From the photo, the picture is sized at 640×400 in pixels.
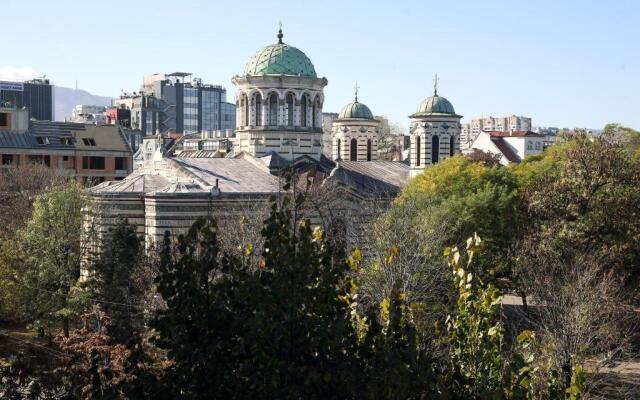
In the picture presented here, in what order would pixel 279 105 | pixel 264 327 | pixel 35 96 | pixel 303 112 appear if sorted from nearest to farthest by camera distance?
pixel 264 327, pixel 279 105, pixel 303 112, pixel 35 96

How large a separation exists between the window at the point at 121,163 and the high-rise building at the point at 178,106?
5766 cm

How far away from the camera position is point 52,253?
35531mm

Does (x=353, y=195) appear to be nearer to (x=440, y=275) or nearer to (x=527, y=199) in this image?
(x=527, y=199)

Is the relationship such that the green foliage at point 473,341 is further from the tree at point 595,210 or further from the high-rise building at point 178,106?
the high-rise building at point 178,106

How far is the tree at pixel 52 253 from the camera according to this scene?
34844mm

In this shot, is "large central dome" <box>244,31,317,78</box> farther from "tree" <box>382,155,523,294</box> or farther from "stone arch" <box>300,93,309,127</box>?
"tree" <box>382,155,523,294</box>

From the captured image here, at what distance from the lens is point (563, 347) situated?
22406 millimetres

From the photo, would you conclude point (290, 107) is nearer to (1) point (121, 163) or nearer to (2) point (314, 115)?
(2) point (314, 115)

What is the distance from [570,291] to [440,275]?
4942 mm

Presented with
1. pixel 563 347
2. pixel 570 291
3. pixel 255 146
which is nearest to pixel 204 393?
pixel 563 347

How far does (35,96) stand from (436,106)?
197 feet

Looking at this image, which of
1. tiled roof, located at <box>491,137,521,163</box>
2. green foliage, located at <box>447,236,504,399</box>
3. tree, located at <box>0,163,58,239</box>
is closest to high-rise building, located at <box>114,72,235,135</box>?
tiled roof, located at <box>491,137,521,163</box>

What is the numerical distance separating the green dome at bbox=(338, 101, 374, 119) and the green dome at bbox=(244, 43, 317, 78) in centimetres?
1240

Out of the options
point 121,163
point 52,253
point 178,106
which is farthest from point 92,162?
point 178,106
